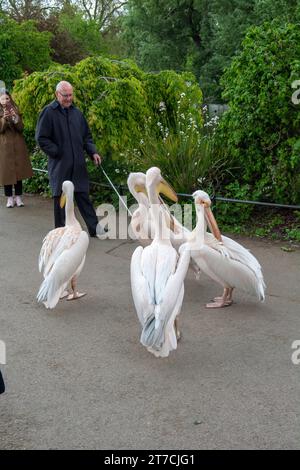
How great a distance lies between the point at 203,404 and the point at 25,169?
24.1ft

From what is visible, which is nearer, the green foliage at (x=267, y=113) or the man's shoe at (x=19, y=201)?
the green foliage at (x=267, y=113)

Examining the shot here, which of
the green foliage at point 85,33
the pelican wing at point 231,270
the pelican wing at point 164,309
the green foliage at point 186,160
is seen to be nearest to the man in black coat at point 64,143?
the green foliage at point 186,160

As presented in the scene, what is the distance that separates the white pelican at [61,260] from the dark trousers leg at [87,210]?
1956 mm

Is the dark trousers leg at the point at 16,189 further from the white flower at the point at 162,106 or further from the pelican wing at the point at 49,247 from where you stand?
the pelican wing at the point at 49,247

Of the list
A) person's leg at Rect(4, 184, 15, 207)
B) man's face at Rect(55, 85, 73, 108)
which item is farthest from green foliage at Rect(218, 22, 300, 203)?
person's leg at Rect(4, 184, 15, 207)

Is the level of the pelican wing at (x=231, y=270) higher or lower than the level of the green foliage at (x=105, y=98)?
lower

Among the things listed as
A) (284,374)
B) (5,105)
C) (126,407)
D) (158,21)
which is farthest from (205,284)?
(158,21)

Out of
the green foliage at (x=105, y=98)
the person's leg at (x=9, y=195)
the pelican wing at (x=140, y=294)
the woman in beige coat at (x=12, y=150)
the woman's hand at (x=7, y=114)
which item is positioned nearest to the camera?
the pelican wing at (x=140, y=294)

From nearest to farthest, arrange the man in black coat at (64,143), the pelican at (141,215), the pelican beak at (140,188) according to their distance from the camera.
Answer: the pelican at (141,215) < the pelican beak at (140,188) < the man in black coat at (64,143)

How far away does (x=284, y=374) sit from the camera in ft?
14.9

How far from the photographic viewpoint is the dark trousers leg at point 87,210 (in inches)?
328

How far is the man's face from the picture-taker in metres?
7.82
